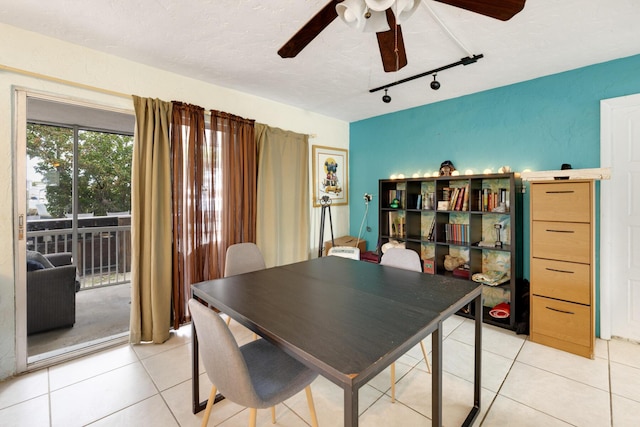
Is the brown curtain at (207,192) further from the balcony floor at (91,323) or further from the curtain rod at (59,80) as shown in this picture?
the balcony floor at (91,323)

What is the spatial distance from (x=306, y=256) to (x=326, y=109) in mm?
2019

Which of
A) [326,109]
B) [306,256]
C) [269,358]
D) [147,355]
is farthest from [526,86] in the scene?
[147,355]

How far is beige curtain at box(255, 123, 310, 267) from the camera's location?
3273mm

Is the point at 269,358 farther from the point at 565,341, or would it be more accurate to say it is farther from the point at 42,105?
the point at 42,105

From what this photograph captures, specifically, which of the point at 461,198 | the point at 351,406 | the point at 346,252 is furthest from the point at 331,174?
the point at 351,406

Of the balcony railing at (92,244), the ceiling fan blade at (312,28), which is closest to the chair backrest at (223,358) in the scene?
the ceiling fan blade at (312,28)

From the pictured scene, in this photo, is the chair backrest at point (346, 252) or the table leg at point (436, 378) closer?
the table leg at point (436, 378)

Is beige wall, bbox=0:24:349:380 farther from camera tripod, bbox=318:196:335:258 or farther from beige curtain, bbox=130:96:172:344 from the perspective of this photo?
camera tripod, bbox=318:196:335:258

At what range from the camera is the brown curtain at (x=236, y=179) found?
295cm

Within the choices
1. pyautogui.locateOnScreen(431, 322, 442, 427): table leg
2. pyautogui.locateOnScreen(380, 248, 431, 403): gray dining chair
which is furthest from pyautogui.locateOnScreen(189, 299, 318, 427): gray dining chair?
pyautogui.locateOnScreen(380, 248, 431, 403): gray dining chair

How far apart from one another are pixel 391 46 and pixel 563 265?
2278mm

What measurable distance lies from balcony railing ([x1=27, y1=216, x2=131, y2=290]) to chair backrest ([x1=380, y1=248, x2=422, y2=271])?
423 centimetres

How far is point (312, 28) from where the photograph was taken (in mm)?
1385

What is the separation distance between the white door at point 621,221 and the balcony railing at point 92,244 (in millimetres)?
5968
